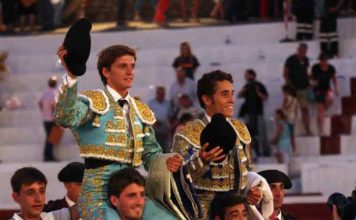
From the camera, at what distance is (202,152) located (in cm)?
934

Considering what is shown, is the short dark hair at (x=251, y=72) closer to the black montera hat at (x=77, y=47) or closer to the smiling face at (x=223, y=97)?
the smiling face at (x=223, y=97)

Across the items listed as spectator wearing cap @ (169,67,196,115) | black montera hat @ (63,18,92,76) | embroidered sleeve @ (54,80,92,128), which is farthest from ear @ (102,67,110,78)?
spectator wearing cap @ (169,67,196,115)

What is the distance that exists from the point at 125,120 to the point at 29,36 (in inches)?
541

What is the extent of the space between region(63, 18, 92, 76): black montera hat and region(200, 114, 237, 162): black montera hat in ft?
2.61

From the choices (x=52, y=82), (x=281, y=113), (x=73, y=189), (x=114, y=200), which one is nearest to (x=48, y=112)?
(x=52, y=82)

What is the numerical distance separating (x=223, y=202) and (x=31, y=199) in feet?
3.37

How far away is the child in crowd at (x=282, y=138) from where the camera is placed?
62.7ft

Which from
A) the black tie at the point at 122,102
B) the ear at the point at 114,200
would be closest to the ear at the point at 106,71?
the black tie at the point at 122,102

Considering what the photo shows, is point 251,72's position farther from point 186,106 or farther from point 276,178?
point 276,178

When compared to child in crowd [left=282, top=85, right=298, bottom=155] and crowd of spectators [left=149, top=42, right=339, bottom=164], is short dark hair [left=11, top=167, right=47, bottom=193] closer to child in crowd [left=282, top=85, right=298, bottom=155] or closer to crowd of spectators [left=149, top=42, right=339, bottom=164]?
crowd of spectators [left=149, top=42, right=339, bottom=164]

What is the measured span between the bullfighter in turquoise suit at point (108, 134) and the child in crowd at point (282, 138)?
32.0 feet

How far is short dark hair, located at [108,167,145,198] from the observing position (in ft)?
29.7

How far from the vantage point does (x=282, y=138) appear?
19.2 m

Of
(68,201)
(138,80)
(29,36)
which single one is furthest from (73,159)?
(68,201)
